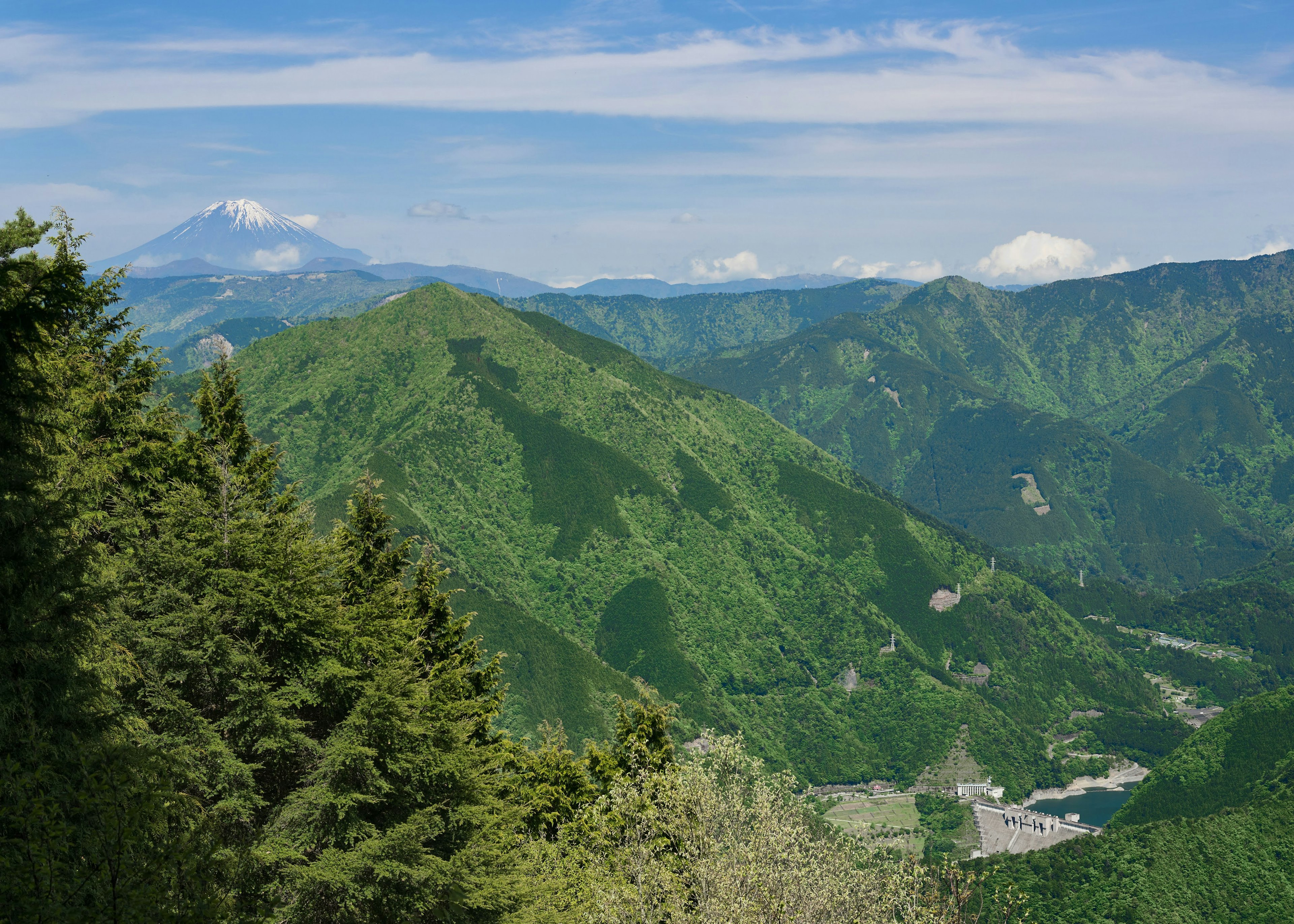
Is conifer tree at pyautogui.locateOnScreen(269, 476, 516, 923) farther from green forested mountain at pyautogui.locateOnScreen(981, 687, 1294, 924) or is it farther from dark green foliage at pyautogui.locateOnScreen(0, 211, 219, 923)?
green forested mountain at pyautogui.locateOnScreen(981, 687, 1294, 924)

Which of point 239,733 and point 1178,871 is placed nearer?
point 239,733

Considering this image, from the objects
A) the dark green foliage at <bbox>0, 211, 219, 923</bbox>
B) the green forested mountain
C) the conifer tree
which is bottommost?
the green forested mountain

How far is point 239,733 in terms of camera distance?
107ft

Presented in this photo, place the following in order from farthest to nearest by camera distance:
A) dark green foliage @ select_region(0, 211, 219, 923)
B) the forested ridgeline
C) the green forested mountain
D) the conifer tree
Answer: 1. the green forested mountain
2. the conifer tree
3. the forested ridgeline
4. dark green foliage @ select_region(0, 211, 219, 923)

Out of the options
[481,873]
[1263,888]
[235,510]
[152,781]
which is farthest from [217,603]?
[1263,888]

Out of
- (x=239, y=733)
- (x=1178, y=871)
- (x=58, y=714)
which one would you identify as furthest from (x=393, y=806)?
(x=1178, y=871)

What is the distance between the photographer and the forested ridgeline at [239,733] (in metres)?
19.6

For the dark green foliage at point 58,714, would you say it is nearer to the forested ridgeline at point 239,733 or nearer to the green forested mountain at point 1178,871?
the forested ridgeline at point 239,733

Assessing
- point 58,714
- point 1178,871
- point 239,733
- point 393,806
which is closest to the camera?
point 58,714

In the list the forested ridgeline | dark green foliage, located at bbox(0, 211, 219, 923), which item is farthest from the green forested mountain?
dark green foliage, located at bbox(0, 211, 219, 923)

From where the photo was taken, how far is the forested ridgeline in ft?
64.2

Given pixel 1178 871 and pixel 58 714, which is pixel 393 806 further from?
pixel 1178 871

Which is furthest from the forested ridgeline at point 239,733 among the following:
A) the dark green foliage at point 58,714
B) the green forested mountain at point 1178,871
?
the green forested mountain at point 1178,871

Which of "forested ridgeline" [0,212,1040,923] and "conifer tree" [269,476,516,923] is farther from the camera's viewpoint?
"conifer tree" [269,476,516,923]
